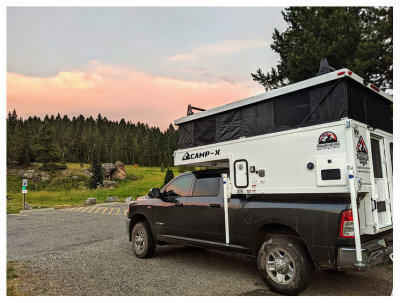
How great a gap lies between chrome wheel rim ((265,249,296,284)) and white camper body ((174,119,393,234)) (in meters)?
0.92

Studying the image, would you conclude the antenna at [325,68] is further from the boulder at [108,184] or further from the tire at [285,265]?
the boulder at [108,184]

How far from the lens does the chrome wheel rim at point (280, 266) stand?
4.24 meters

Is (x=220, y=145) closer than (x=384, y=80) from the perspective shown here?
Yes

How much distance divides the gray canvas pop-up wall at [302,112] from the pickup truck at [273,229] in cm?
90

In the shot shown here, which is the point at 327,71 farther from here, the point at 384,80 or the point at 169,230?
the point at 384,80

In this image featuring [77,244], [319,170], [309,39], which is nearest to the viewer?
[319,170]

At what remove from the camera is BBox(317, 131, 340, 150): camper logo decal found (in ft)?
13.8

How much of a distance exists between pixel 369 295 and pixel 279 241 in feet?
4.97

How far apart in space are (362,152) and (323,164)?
2.02ft

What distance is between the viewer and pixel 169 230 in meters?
6.30

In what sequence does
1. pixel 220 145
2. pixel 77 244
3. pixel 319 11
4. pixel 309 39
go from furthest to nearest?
pixel 319 11
pixel 309 39
pixel 77 244
pixel 220 145

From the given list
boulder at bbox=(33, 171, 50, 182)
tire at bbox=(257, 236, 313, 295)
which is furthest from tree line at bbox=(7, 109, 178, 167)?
tire at bbox=(257, 236, 313, 295)

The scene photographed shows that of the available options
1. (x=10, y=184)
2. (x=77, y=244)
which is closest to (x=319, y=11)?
(x=77, y=244)

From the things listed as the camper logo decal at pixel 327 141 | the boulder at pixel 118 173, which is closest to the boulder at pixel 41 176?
the boulder at pixel 118 173
